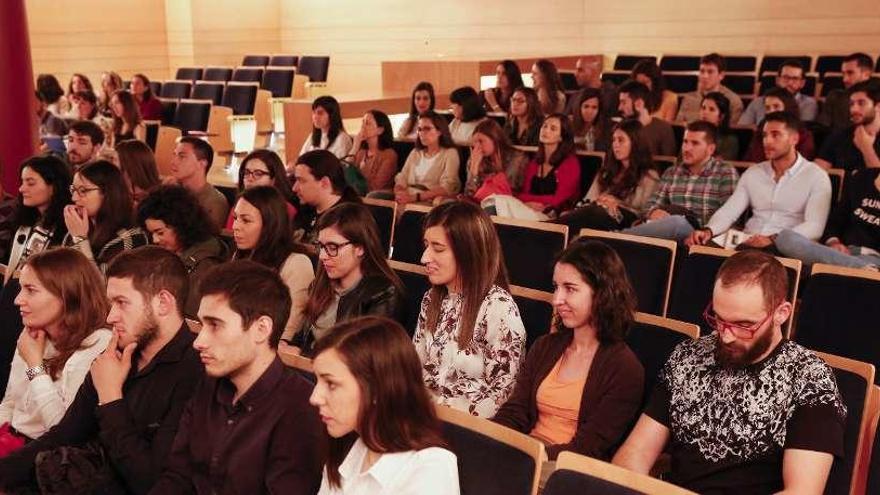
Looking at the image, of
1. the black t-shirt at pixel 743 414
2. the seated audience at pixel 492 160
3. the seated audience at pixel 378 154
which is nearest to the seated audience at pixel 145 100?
the seated audience at pixel 378 154

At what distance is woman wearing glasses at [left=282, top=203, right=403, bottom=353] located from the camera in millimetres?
3412

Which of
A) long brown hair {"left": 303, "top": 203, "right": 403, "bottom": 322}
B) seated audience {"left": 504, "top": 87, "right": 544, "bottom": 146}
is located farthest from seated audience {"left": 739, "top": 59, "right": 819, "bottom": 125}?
long brown hair {"left": 303, "top": 203, "right": 403, "bottom": 322}

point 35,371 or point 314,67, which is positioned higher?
point 314,67

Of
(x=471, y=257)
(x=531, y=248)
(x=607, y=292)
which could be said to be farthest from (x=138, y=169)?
(x=607, y=292)

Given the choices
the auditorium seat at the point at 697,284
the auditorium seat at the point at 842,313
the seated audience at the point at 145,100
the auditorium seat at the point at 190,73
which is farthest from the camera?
the auditorium seat at the point at 190,73

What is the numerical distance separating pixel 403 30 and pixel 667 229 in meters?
10.9

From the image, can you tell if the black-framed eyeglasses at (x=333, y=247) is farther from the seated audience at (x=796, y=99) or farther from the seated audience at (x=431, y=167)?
the seated audience at (x=796, y=99)

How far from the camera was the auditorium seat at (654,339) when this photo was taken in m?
2.88

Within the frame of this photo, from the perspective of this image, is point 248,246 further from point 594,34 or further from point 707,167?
point 594,34

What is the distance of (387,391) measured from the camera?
2.01 m

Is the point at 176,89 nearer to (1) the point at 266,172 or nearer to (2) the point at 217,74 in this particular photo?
(2) the point at 217,74

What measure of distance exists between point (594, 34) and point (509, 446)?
11974 mm

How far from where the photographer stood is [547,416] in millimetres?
2832

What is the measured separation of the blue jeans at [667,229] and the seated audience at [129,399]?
280 cm
